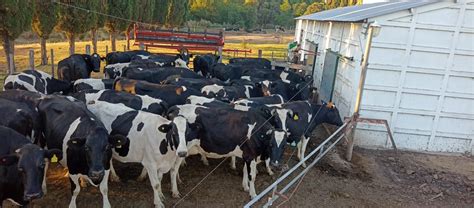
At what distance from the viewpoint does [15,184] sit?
5465 mm

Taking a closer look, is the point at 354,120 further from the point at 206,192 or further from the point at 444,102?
the point at 206,192

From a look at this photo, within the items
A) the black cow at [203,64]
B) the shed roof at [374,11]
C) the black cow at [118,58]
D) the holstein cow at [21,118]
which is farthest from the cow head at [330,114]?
the black cow at [118,58]

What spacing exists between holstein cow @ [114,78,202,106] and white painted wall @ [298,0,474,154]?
186 inches

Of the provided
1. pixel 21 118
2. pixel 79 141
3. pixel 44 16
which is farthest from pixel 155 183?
pixel 44 16

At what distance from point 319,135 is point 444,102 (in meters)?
3.49

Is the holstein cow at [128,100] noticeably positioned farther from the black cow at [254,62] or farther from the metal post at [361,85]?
the black cow at [254,62]

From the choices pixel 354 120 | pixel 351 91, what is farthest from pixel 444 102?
→ pixel 354 120

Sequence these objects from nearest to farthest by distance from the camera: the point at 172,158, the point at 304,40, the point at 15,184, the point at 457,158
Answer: the point at 15,184
the point at 172,158
the point at 457,158
the point at 304,40

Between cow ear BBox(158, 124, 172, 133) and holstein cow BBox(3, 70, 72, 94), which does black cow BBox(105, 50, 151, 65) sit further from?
cow ear BBox(158, 124, 172, 133)

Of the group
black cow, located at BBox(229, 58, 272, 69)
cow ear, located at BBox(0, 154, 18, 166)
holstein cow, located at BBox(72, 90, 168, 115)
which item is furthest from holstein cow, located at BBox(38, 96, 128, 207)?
black cow, located at BBox(229, 58, 272, 69)

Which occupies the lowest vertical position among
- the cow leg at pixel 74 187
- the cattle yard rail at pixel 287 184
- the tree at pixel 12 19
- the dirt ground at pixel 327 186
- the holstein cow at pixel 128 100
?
the dirt ground at pixel 327 186

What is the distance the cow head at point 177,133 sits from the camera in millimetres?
6395

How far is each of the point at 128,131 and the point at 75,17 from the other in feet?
50.2

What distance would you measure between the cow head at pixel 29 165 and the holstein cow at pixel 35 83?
5.36 metres
